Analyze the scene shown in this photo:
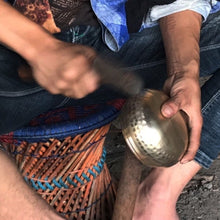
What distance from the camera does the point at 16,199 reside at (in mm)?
837

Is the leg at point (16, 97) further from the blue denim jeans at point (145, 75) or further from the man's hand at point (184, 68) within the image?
the man's hand at point (184, 68)

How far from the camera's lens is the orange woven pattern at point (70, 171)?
3.43 ft

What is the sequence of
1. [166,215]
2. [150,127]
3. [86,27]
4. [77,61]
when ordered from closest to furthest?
[77,61]
[150,127]
[86,27]
[166,215]

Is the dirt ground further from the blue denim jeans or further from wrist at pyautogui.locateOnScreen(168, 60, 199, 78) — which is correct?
wrist at pyautogui.locateOnScreen(168, 60, 199, 78)

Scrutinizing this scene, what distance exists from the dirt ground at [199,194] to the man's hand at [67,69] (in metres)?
0.68

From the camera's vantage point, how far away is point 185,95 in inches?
35.9

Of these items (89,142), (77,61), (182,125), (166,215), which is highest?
(77,61)

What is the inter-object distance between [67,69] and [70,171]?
45 cm

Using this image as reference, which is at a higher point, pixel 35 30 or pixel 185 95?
pixel 35 30

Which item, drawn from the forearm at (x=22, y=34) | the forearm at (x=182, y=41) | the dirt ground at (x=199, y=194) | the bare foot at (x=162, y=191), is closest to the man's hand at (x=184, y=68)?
the forearm at (x=182, y=41)

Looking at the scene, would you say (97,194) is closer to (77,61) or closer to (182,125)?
(182,125)

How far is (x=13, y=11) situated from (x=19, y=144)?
0.37m

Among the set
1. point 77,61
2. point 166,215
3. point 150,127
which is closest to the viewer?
point 77,61

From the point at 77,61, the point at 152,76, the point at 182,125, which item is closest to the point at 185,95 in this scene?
the point at 182,125
